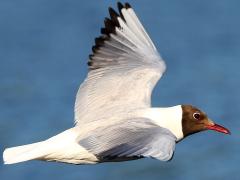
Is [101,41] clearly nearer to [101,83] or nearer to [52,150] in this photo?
[101,83]

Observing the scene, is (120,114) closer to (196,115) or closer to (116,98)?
(116,98)

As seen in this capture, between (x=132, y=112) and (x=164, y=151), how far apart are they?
5.16 ft

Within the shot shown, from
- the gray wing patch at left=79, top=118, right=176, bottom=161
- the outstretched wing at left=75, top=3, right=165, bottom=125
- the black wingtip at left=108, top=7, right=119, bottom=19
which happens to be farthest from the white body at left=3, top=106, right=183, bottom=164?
the black wingtip at left=108, top=7, right=119, bottom=19

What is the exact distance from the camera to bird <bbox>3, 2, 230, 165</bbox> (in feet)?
30.5

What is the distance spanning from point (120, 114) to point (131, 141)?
1073 mm

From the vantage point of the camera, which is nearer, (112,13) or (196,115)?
(196,115)

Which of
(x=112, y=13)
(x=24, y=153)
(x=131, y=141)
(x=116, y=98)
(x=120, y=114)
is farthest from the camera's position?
(x=112, y=13)

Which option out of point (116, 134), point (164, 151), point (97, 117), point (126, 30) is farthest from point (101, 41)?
point (164, 151)

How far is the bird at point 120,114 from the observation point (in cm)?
929

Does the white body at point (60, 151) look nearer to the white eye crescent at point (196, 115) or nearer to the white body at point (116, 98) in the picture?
the white body at point (116, 98)

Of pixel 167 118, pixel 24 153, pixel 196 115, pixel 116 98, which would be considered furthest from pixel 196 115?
pixel 24 153

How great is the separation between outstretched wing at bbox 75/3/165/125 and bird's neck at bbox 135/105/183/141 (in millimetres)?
212

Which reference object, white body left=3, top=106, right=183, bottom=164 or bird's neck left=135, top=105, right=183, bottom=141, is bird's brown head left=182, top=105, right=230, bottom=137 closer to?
bird's neck left=135, top=105, right=183, bottom=141

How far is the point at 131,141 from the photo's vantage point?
920cm
